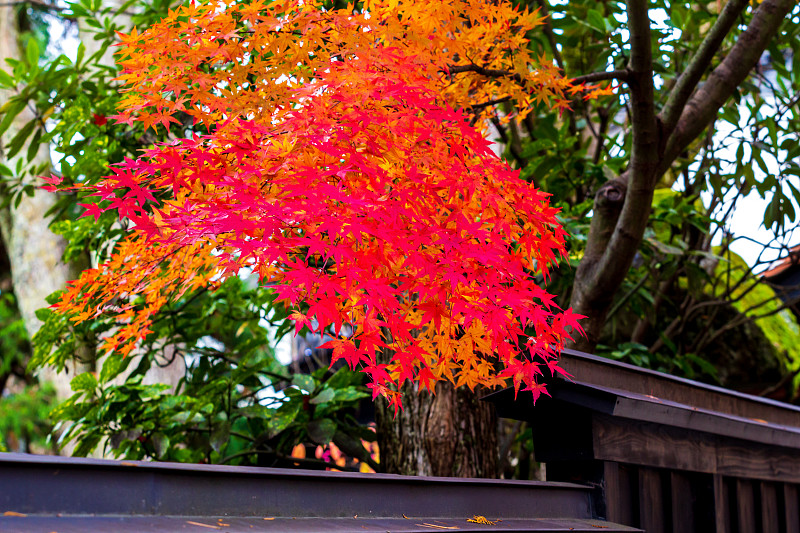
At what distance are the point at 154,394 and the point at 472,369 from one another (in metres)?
1.88

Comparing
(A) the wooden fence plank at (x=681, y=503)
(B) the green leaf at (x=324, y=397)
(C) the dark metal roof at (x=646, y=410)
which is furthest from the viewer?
(B) the green leaf at (x=324, y=397)

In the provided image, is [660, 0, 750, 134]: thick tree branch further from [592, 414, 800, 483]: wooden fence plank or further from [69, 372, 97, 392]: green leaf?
[69, 372, 97, 392]: green leaf

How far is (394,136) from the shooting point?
1.65 meters

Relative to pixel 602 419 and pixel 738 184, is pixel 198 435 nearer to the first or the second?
pixel 602 419

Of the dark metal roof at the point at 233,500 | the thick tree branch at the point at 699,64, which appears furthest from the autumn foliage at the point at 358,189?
the thick tree branch at the point at 699,64

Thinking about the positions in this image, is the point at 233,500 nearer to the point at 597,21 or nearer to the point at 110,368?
the point at 110,368

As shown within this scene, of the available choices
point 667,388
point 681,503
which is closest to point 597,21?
point 667,388

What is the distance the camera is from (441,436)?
9.23 ft

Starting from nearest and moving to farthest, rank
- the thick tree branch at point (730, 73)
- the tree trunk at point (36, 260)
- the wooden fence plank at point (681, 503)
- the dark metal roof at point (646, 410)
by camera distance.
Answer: the dark metal roof at point (646, 410), the wooden fence plank at point (681, 503), the thick tree branch at point (730, 73), the tree trunk at point (36, 260)

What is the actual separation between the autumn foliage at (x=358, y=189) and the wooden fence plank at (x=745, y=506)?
1047mm

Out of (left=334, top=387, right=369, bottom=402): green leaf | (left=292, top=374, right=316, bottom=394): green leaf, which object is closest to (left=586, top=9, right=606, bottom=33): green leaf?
(left=334, top=387, right=369, bottom=402): green leaf

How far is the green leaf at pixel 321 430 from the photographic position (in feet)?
9.40

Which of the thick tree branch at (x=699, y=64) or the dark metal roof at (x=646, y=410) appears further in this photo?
the thick tree branch at (x=699, y=64)

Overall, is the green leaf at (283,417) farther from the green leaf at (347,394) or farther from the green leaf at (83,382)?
the green leaf at (83,382)
